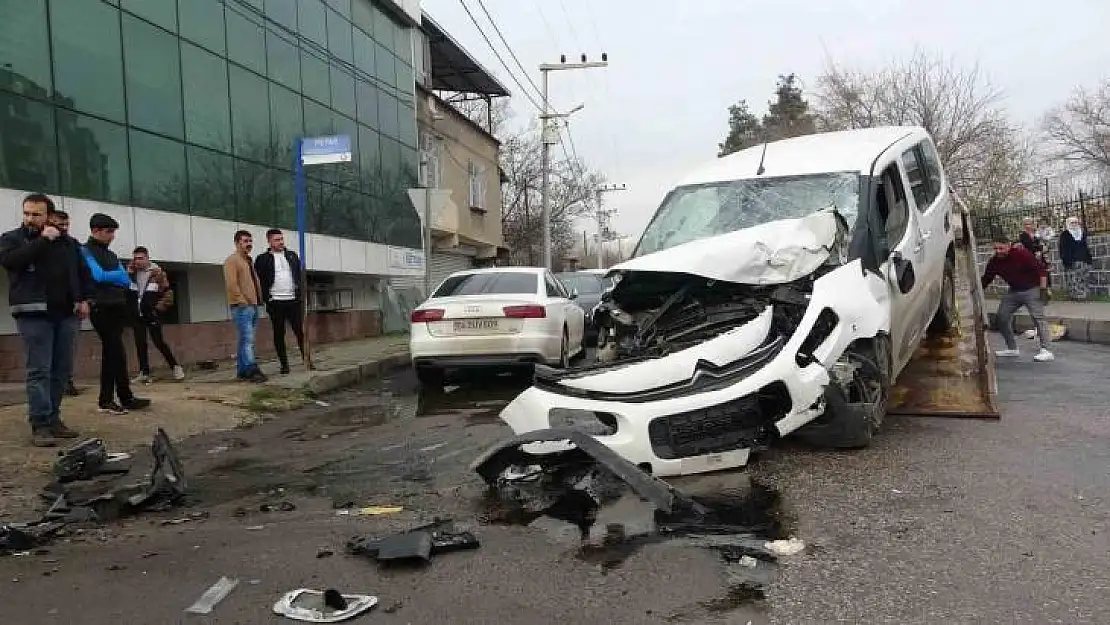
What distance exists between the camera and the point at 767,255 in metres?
4.90

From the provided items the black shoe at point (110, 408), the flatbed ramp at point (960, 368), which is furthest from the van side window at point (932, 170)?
the black shoe at point (110, 408)

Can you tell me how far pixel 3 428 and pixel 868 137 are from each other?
285 inches

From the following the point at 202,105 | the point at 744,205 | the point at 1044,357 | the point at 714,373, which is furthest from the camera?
the point at 202,105

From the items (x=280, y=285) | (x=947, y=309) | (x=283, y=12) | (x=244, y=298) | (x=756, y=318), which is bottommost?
(x=947, y=309)

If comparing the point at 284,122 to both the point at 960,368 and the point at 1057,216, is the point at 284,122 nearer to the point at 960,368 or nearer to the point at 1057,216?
the point at 960,368

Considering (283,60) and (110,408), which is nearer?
(110,408)

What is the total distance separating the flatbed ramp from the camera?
6.21 m

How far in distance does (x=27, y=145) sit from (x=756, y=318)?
8471 millimetres

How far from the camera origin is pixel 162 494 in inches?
176

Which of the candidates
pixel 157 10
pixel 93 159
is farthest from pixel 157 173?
pixel 157 10

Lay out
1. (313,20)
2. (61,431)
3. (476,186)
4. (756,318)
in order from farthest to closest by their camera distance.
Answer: (476,186), (313,20), (61,431), (756,318)

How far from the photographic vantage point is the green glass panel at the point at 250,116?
13195 millimetres

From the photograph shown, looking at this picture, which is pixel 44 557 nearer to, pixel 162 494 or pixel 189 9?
pixel 162 494

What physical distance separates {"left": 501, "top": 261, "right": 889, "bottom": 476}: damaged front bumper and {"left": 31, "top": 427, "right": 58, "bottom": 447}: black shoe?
11.5ft
